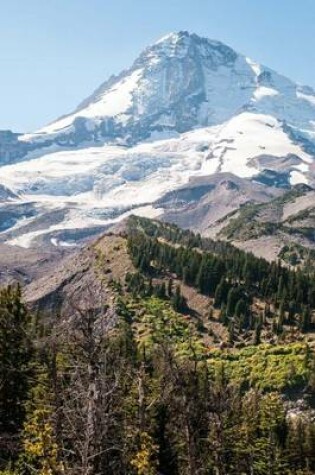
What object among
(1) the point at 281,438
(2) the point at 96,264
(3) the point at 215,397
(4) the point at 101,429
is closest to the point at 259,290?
(2) the point at 96,264

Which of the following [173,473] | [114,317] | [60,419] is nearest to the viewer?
Answer: [60,419]

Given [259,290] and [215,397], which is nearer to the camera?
[215,397]

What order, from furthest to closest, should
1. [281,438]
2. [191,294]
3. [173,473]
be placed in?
[191,294], [281,438], [173,473]

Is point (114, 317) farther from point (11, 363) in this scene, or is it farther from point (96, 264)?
point (11, 363)

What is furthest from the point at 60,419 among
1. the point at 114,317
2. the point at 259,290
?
the point at 259,290

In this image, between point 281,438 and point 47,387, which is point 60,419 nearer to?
point 47,387

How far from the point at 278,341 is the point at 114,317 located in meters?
40.6

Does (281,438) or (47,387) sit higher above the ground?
(47,387)

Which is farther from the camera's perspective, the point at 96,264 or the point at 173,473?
the point at 96,264

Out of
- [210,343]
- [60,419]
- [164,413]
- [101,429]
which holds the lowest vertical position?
[210,343]

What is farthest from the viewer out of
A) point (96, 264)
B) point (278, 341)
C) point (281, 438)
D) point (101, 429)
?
point (96, 264)

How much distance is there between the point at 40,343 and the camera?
2261 inches

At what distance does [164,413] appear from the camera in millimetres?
63125

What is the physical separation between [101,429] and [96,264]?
167 metres
